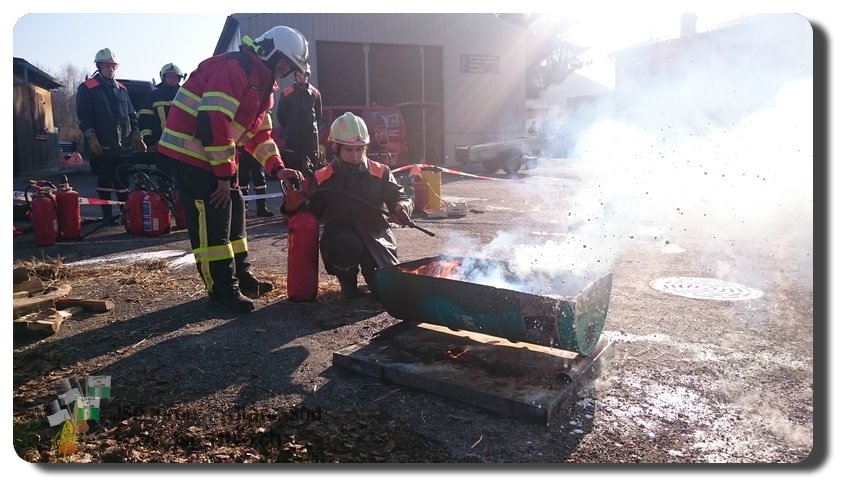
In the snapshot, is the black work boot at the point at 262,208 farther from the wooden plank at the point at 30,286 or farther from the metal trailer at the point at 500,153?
the metal trailer at the point at 500,153

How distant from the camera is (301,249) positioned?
473cm

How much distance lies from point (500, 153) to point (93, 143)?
36.3 ft

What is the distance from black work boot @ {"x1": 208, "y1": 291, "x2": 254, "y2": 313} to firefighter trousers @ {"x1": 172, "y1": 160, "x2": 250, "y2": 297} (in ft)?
0.06

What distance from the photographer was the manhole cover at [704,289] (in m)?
5.03

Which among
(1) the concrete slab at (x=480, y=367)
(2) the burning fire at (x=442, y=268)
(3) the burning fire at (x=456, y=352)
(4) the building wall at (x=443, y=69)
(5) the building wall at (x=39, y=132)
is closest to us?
(1) the concrete slab at (x=480, y=367)

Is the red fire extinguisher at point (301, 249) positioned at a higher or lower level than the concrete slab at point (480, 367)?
higher

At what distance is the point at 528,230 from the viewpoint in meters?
8.59

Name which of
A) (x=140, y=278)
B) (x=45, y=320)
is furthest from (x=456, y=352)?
(x=140, y=278)

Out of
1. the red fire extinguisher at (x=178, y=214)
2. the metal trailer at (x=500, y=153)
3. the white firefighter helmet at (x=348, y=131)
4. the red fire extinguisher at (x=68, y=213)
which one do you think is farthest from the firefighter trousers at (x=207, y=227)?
the metal trailer at (x=500, y=153)

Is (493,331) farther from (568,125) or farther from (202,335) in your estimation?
(568,125)

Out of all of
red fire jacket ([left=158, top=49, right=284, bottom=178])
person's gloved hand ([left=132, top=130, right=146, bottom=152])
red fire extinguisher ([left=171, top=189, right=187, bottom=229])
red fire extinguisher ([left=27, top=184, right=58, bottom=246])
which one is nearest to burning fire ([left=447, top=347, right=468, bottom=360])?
red fire jacket ([left=158, top=49, right=284, bottom=178])

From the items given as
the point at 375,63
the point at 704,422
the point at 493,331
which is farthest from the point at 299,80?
the point at 375,63

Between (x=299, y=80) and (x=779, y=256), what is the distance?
7.08m

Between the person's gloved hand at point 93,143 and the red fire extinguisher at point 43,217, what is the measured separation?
1.13 metres
